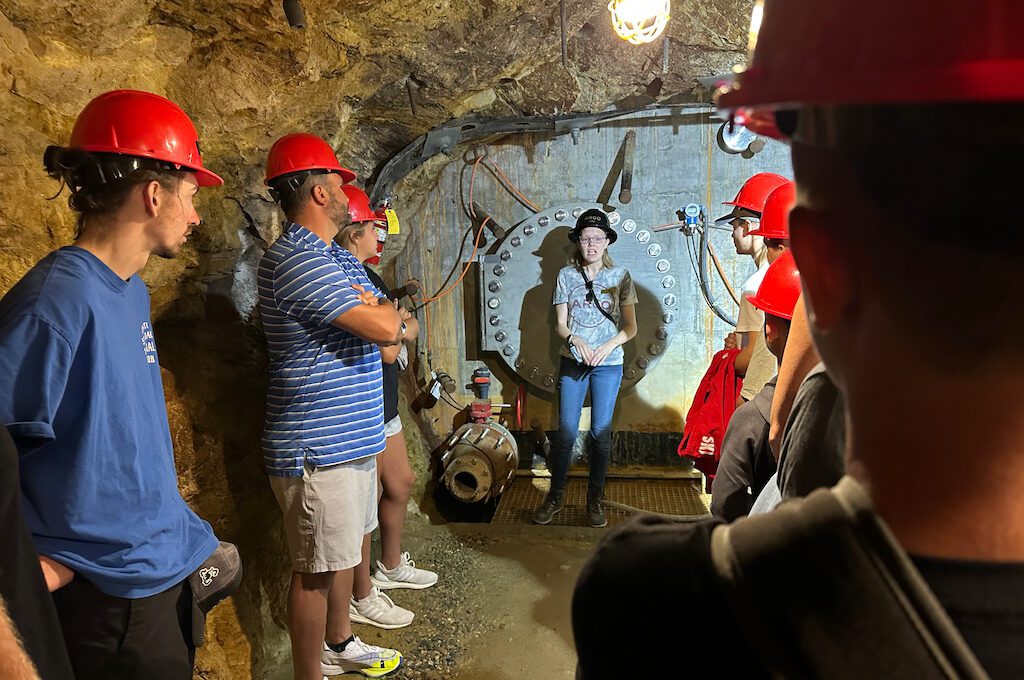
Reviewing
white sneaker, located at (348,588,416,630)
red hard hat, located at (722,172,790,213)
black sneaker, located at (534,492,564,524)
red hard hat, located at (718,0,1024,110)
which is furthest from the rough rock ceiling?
black sneaker, located at (534,492,564,524)

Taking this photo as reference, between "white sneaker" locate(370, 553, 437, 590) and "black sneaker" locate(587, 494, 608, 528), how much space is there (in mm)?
1253

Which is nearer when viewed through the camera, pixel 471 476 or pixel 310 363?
pixel 310 363

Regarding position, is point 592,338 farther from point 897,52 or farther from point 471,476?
point 897,52

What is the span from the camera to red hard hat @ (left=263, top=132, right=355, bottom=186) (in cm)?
275

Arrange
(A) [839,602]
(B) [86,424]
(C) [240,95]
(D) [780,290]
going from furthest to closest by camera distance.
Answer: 1. (C) [240,95]
2. (D) [780,290]
3. (B) [86,424]
4. (A) [839,602]

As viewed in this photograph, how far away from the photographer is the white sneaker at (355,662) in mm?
2938

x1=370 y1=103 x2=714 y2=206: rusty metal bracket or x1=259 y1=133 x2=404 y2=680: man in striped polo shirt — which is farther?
x1=370 y1=103 x2=714 y2=206: rusty metal bracket

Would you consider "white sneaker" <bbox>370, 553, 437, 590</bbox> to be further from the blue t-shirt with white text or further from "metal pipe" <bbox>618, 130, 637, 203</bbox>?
"metal pipe" <bbox>618, 130, 637, 203</bbox>

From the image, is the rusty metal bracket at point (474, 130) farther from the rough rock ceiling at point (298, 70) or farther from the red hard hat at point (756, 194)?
the red hard hat at point (756, 194)

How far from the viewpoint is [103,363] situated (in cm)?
163

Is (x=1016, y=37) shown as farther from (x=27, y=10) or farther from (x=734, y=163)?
(x=734, y=163)

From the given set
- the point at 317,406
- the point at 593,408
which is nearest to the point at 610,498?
the point at 593,408

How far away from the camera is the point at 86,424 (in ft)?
5.24

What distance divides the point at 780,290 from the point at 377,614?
103 inches
